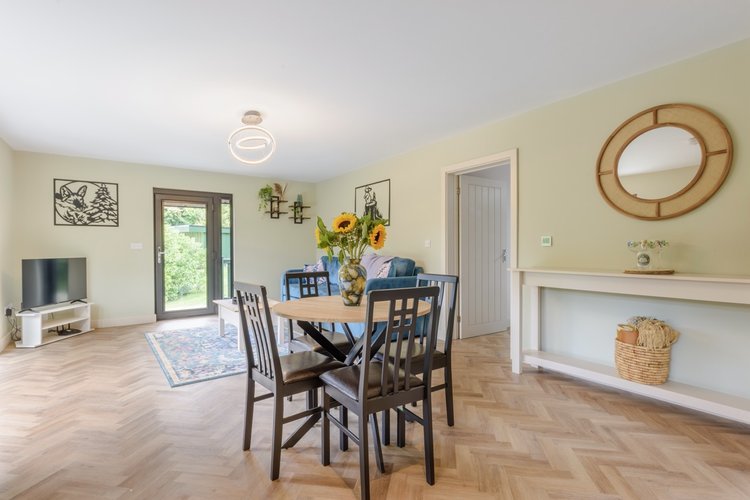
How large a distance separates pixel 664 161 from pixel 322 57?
96.7 inches

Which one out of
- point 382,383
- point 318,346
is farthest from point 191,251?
point 382,383

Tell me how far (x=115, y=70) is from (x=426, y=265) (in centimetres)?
347

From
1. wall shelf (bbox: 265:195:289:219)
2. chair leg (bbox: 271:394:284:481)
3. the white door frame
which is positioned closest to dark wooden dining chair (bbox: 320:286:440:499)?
chair leg (bbox: 271:394:284:481)

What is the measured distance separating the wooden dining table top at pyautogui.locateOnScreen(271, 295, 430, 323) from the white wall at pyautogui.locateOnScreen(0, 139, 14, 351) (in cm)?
401

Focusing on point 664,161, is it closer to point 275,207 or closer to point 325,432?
point 325,432

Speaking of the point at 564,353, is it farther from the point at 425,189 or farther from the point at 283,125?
the point at 283,125

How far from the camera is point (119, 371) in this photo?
333cm

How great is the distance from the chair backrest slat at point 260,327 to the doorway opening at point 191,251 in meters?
4.38

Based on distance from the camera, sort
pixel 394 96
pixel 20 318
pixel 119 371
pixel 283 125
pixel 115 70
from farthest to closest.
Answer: pixel 20 318 → pixel 283 125 → pixel 119 371 → pixel 394 96 → pixel 115 70

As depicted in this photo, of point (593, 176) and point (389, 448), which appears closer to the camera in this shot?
point (389, 448)

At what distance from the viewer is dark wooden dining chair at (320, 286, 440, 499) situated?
1.61 m

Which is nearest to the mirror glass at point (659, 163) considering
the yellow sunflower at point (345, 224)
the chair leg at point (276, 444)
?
the yellow sunflower at point (345, 224)

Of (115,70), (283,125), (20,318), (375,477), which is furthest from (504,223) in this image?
(20,318)

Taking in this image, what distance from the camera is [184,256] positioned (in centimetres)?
581
